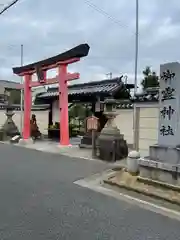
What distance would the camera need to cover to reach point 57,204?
6.31m

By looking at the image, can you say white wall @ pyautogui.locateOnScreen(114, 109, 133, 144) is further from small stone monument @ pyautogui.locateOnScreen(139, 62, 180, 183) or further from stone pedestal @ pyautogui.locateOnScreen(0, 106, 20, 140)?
small stone monument @ pyautogui.locateOnScreen(139, 62, 180, 183)

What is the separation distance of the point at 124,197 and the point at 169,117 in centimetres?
234

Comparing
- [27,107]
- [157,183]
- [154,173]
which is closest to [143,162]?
[154,173]

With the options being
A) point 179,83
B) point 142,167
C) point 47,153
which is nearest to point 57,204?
point 142,167

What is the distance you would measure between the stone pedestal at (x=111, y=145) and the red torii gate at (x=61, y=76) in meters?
3.10

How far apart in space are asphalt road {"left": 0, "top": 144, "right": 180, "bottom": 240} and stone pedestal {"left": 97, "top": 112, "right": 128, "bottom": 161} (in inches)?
112

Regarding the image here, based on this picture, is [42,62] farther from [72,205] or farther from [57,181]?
[72,205]

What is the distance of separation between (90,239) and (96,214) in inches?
47.4

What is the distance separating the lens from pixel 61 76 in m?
15.0

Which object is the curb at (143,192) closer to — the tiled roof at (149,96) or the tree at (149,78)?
the tiled roof at (149,96)

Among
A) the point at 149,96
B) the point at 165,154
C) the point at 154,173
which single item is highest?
the point at 149,96

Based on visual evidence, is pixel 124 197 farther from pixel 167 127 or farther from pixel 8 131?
pixel 8 131

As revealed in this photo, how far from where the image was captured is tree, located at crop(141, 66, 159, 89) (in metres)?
38.4

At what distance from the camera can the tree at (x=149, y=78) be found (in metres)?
38.4
